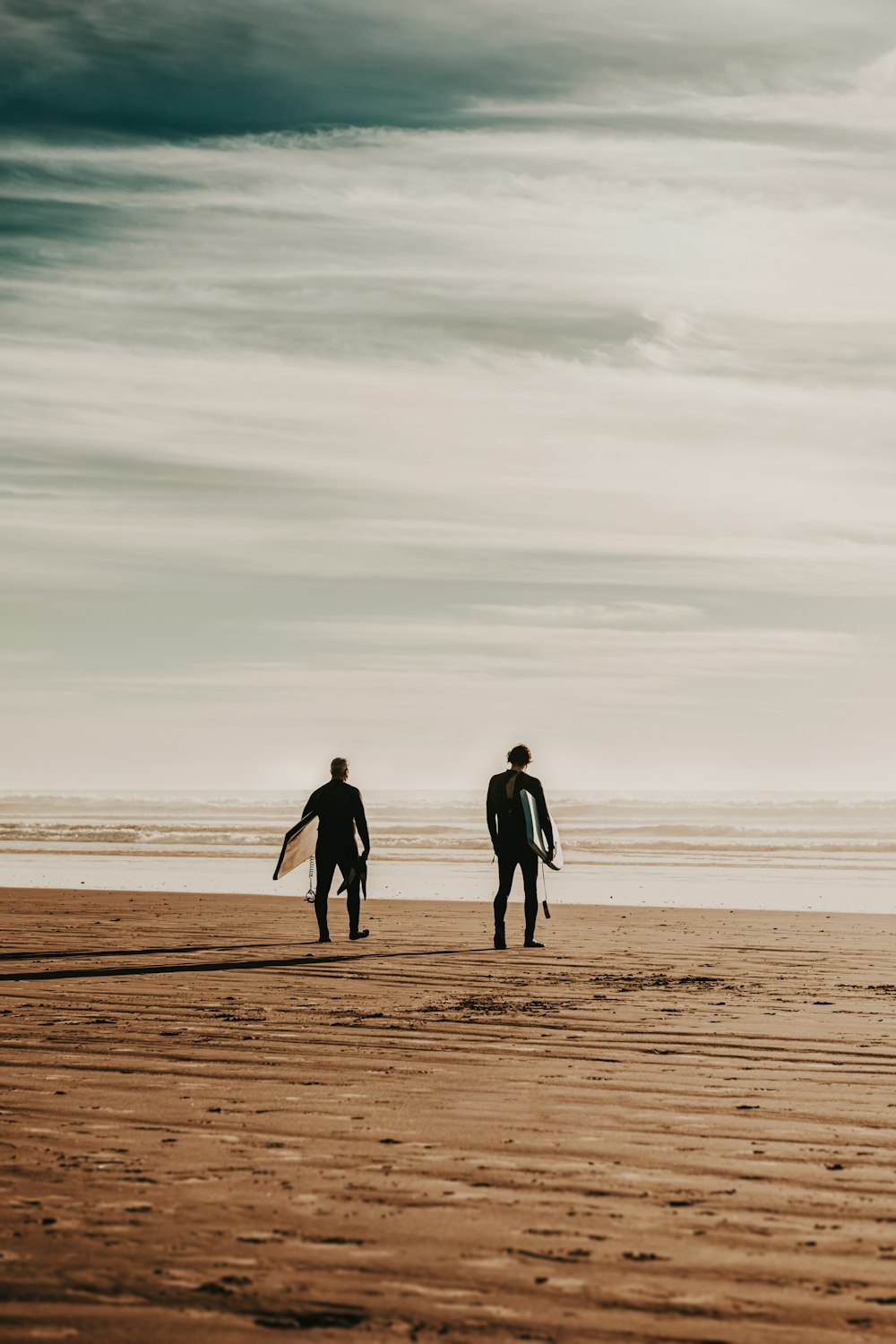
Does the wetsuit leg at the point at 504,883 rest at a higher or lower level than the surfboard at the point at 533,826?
lower

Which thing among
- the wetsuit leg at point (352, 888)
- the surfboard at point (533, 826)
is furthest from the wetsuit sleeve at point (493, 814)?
the wetsuit leg at point (352, 888)

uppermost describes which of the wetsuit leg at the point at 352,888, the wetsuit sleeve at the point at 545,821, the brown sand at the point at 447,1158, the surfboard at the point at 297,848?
the wetsuit sleeve at the point at 545,821

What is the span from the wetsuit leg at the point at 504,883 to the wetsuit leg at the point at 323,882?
5.34ft

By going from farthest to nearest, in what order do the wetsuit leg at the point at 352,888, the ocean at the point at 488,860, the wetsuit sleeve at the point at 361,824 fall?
the ocean at the point at 488,860 < the wetsuit leg at the point at 352,888 < the wetsuit sleeve at the point at 361,824

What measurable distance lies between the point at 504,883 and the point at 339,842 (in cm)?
166

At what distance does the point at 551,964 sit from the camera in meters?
11.5

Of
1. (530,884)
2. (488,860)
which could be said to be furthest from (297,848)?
(488,860)

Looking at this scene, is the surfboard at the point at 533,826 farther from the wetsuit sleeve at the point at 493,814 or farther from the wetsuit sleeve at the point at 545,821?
the wetsuit sleeve at the point at 493,814

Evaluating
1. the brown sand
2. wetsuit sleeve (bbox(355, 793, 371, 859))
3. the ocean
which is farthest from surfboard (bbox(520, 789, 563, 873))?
the ocean

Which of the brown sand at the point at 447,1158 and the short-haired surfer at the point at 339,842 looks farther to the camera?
the short-haired surfer at the point at 339,842

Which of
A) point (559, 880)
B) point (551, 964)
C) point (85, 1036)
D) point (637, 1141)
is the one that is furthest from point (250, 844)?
point (637, 1141)

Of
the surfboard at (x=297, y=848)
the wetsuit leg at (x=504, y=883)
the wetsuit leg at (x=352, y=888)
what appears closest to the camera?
the wetsuit leg at (x=504, y=883)

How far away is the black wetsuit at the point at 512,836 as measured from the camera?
12.8m

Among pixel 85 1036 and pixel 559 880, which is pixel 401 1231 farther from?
pixel 559 880
